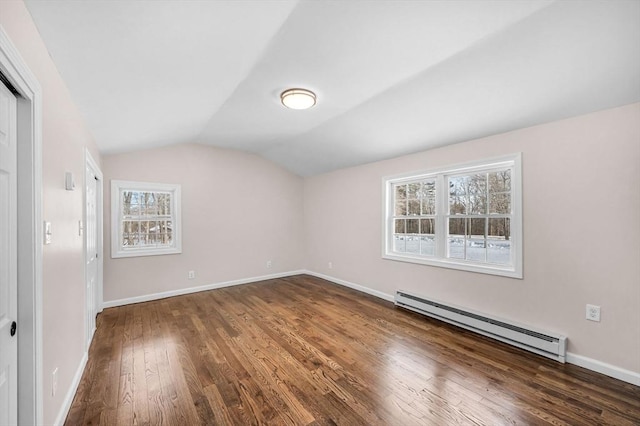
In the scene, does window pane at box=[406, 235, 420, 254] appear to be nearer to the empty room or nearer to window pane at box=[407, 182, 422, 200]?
the empty room

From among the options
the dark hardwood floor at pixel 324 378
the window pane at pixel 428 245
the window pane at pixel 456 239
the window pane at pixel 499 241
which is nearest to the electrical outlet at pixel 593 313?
the dark hardwood floor at pixel 324 378

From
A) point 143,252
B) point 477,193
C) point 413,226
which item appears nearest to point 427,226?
point 413,226

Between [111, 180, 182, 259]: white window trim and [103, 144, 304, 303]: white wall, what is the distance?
0.22ft

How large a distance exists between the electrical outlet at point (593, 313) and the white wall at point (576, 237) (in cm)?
4

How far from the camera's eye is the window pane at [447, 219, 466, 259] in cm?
349

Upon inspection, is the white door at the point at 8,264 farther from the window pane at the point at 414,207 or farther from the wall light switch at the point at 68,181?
the window pane at the point at 414,207

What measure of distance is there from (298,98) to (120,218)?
337cm

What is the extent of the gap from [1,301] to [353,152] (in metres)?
3.98

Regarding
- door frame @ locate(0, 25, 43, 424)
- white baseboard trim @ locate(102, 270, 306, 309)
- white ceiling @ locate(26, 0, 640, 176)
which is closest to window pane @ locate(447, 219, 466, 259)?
white ceiling @ locate(26, 0, 640, 176)

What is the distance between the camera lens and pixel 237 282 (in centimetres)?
515

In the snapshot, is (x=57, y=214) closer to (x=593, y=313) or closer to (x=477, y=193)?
(x=477, y=193)

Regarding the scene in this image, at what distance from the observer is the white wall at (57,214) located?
4.26 ft

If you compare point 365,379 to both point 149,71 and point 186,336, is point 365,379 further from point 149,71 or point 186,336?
point 149,71

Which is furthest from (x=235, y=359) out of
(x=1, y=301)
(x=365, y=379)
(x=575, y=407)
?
(x=575, y=407)
